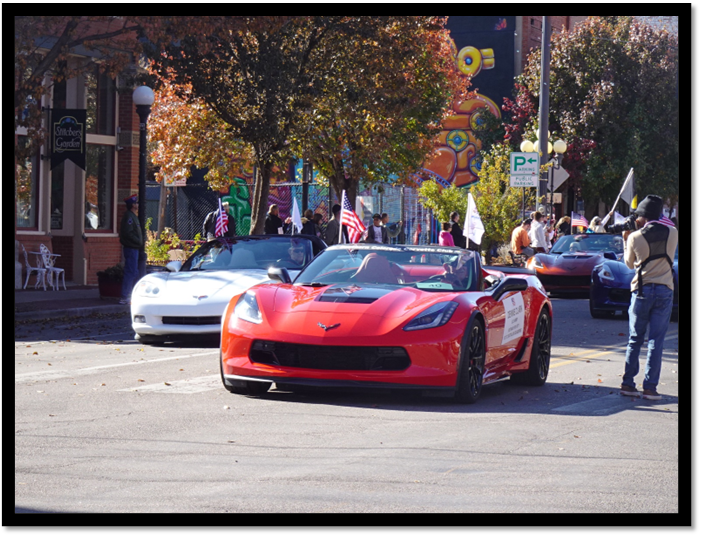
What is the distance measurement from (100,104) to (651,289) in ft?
61.1

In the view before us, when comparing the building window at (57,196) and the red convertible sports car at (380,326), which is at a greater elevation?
the building window at (57,196)

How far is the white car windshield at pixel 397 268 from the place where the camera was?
384 inches

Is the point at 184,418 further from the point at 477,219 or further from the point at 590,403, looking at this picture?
the point at 477,219

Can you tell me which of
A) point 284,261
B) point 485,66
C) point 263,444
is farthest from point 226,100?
point 485,66

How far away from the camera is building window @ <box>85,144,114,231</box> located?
84.6ft

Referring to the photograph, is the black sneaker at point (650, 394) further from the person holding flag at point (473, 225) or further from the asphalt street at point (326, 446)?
the person holding flag at point (473, 225)

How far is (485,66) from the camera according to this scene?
50875mm

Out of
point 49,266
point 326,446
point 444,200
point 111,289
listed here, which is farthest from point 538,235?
point 326,446

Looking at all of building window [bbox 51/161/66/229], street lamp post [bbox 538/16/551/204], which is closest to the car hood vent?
building window [bbox 51/161/66/229]

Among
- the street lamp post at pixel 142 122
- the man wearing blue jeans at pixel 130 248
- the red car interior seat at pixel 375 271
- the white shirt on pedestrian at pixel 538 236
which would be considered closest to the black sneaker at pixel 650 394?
the red car interior seat at pixel 375 271

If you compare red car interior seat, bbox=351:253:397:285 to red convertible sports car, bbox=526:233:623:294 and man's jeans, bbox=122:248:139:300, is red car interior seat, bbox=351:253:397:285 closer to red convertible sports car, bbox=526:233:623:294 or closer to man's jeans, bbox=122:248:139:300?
man's jeans, bbox=122:248:139:300

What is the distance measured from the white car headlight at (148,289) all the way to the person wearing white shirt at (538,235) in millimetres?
13862
